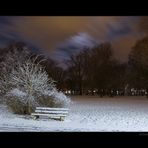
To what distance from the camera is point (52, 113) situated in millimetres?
8719

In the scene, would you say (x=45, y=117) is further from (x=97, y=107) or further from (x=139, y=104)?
(x=139, y=104)

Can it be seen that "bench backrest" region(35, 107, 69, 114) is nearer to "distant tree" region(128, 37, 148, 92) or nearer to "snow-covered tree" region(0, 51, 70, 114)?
"snow-covered tree" region(0, 51, 70, 114)

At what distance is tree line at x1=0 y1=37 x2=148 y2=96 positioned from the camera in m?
8.85

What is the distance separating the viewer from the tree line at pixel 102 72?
8852mm

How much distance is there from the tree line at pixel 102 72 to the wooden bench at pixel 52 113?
375 millimetres

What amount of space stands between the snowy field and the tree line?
0.17m

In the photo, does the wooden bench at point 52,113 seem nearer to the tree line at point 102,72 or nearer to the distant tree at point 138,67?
the tree line at point 102,72

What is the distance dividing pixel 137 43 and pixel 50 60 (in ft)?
5.00

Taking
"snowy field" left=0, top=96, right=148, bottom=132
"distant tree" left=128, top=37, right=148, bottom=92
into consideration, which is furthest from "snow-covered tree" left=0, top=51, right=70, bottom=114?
A: "distant tree" left=128, top=37, right=148, bottom=92

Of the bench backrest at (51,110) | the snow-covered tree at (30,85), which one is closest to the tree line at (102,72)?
the snow-covered tree at (30,85)

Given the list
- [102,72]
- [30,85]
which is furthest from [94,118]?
[30,85]
